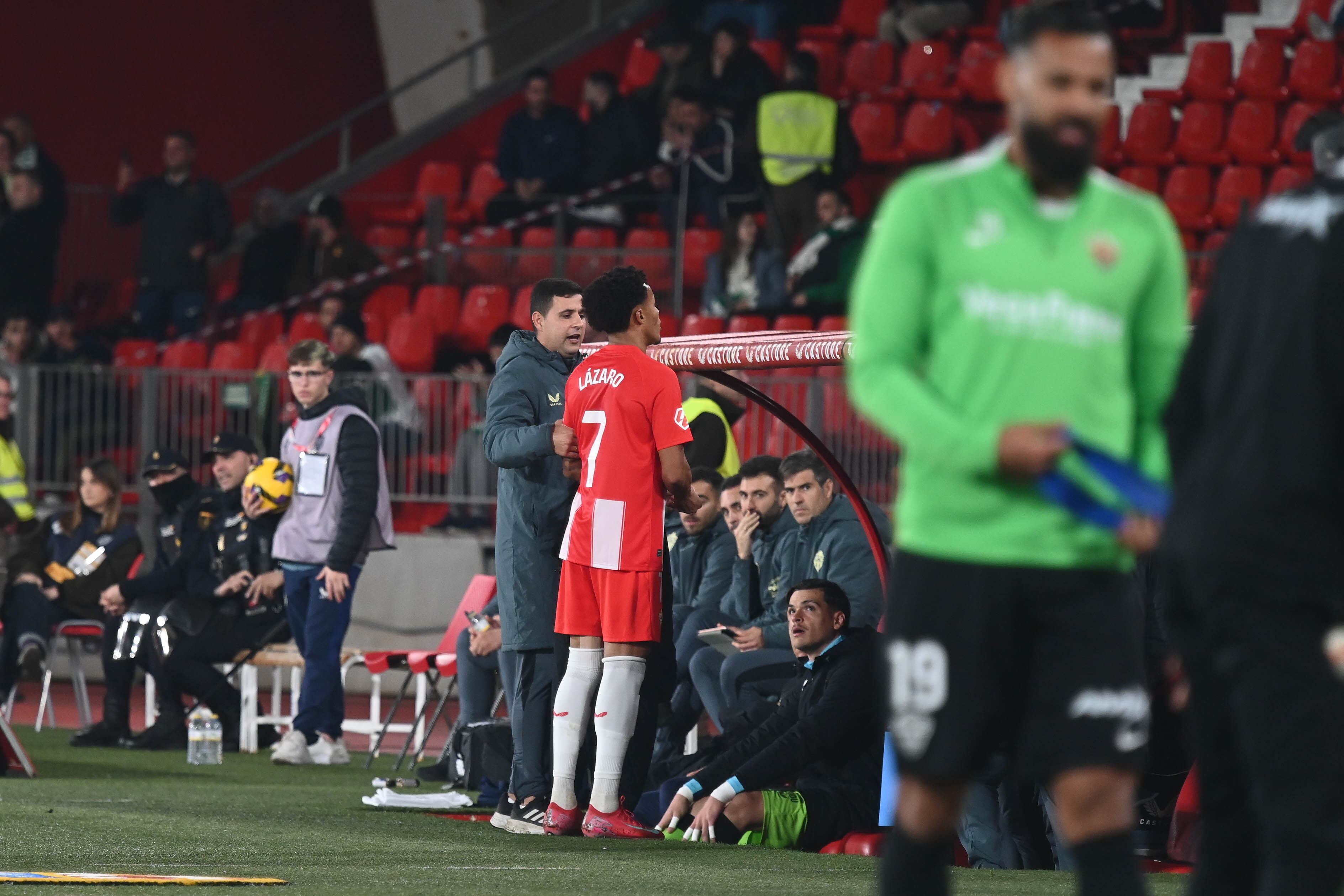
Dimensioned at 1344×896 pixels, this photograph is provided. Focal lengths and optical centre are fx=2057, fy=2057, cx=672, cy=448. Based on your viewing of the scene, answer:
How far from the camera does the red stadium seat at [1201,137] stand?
16625mm

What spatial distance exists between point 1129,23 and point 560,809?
41.8ft

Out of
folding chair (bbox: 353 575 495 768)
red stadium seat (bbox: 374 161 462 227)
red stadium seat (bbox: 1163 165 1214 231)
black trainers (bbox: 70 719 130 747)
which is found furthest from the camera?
red stadium seat (bbox: 374 161 462 227)

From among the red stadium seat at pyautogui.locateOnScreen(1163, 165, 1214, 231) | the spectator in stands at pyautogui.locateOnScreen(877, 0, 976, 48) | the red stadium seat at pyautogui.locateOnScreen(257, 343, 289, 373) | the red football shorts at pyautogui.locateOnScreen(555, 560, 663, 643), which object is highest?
the spectator in stands at pyautogui.locateOnScreen(877, 0, 976, 48)

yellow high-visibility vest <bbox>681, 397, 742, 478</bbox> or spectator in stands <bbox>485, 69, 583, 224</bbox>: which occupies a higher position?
spectator in stands <bbox>485, 69, 583, 224</bbox>

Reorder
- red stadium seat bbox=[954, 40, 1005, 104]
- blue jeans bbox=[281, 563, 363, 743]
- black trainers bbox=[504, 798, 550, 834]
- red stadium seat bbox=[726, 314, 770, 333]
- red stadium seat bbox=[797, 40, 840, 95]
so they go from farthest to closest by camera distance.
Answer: red stadium seat bbox=[797, 40, 840, 95] < red stadium seat bbox=[954, 40, 1005, 104] < red stadium seat bbox=[726, 314, 770, 333] < blue jeans bbox=[281, 563, 363, 743] < black trainers bbox=[504, 798, 550, 834]

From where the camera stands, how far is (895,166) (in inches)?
675

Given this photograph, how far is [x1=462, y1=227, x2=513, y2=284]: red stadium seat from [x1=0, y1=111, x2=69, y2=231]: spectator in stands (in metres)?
3.54

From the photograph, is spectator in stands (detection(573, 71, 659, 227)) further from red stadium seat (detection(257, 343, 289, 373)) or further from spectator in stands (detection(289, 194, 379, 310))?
red stadium seat (detection(257, 343, 289, 373))

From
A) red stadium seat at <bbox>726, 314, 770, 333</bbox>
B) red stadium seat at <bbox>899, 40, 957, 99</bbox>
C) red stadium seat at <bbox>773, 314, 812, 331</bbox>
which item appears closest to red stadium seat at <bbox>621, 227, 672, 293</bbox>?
red stadium seat at <bbox>726, 314, 770, 333</bbox>

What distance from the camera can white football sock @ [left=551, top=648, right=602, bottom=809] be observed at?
731 cm

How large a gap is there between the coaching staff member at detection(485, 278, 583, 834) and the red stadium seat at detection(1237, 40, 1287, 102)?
34.1ft

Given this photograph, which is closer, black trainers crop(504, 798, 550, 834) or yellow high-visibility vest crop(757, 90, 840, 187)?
black trainers crop(504, 798, 550, 834)

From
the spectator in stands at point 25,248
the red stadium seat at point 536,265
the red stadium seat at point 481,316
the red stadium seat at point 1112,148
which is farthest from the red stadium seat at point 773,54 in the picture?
the spectator in stands at point 25,248

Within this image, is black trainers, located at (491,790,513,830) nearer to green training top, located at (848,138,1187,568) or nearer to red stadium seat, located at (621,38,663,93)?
green training top, located at (848,138,1187,568)
